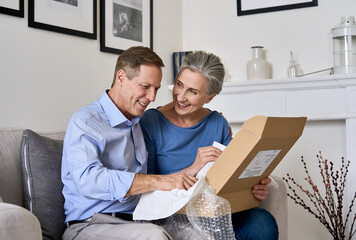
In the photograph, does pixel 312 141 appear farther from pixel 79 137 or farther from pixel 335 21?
pixel 79 137

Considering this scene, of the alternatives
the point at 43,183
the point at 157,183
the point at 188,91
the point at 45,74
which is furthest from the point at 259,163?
the point at 45,74

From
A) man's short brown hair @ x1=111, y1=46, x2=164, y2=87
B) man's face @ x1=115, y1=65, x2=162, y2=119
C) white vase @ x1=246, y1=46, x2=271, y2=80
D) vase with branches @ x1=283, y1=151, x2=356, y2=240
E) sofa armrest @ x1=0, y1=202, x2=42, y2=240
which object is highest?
white vase @ x1=246, y1=46, x2=271, y2=80

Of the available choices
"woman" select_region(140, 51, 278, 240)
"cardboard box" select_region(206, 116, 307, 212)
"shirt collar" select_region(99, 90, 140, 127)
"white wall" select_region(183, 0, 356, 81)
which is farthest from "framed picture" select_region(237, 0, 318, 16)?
"shirt collar" select_region(99, 90, 140, 127)

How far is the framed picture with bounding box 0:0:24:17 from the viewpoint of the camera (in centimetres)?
197

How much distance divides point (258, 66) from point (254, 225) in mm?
1587

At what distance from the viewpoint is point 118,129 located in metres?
1.71

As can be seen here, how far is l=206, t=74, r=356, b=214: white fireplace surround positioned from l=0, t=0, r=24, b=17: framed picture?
1619 millimetres

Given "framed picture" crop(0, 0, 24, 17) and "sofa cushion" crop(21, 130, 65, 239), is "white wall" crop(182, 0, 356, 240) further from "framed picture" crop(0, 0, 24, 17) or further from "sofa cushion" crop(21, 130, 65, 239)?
"sofa cushion" crop(21, 130, 65, 239)

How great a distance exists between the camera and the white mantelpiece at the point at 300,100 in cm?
293

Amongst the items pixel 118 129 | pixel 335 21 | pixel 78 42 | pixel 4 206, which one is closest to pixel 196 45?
pixel 335 21

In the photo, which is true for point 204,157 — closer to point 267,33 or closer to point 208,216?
point 208,216

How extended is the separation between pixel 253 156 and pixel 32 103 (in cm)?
116

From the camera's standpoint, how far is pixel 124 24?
2.86m

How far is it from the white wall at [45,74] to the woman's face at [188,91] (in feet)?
2.19
